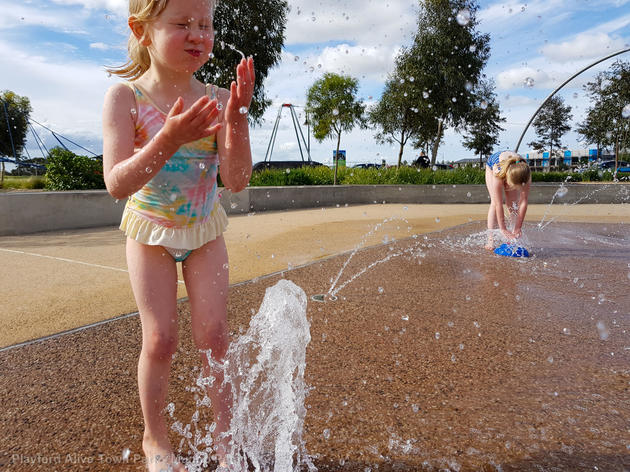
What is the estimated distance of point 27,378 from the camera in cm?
269

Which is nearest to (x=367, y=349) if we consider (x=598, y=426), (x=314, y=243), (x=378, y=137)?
(x=598, y=426)

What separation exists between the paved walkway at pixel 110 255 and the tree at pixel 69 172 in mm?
3250

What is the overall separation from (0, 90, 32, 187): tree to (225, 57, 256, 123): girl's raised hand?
136ft

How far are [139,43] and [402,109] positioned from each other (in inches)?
1190

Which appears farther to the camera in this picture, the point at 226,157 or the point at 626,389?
the point at 626,389

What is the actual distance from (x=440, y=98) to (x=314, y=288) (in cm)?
2829

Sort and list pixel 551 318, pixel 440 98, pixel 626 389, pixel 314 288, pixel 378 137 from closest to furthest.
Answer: pixel 626 389 → pixel 551 318 → pixel 314 288 → pixel 440 98 → pixel 378 137

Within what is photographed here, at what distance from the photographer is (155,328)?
180cm

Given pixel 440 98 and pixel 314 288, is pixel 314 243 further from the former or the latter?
pixel 440 98

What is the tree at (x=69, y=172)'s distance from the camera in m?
11.5

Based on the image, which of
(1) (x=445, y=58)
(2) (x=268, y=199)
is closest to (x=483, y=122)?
(1) (x=445, y=58)

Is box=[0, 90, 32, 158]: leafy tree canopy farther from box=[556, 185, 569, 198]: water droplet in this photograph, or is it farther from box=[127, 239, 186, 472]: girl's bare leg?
box=[127, 239, 186, 472]: girl's bare leg

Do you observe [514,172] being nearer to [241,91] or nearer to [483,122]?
[241,91]

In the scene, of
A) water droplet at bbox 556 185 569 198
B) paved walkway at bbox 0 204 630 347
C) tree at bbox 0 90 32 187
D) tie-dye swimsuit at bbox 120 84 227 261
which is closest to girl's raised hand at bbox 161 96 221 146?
tie-dye swimsuit at bbox 120 84 227 261
